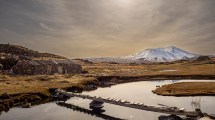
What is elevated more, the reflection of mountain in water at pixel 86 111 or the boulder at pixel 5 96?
the boulder at pixel 5 96

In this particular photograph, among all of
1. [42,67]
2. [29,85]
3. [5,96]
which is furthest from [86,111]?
[42,67]

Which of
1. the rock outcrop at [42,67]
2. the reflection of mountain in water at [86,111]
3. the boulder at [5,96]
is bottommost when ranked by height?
the reflection of mountain in water at [86,111]

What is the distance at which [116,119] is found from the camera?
54375 mm

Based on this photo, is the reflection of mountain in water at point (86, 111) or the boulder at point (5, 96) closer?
the reflection of mountain in water at point (86, 111)

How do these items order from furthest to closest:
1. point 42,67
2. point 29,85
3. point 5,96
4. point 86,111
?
point 42,67
point 29,85
point 5,96
point 86,111

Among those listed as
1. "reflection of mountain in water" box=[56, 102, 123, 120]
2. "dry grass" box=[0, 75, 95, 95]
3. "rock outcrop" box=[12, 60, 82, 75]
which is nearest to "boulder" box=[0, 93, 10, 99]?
"dry grass" box=[0, 75, 95, 95]

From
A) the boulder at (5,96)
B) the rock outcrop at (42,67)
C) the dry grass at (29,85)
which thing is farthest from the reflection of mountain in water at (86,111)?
the rock outcrop at (42,67)

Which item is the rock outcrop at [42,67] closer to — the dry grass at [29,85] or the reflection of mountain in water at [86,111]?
the dry grass at [29,85]

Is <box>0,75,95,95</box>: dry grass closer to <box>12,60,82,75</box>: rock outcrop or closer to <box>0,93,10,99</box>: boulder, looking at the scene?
<box>0,93,10,99</box>: boulder

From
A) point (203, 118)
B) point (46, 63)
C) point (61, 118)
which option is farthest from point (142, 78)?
point (203, 118)

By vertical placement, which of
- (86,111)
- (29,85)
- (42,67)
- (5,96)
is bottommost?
(86,111)

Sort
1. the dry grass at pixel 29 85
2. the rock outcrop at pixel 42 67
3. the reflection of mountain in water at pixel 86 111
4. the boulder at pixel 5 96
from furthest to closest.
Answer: the rock outcrop at pixel 42 67 < the dry grass at pixel 29 85 < the boulder at pixel 5 96 < the reflection of mountain in water at pixel 86 111

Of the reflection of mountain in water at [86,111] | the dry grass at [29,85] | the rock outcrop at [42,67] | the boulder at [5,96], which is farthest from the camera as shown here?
the rock outcrop at [42,67]

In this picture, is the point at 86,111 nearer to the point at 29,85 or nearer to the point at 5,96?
the point at 5,96
